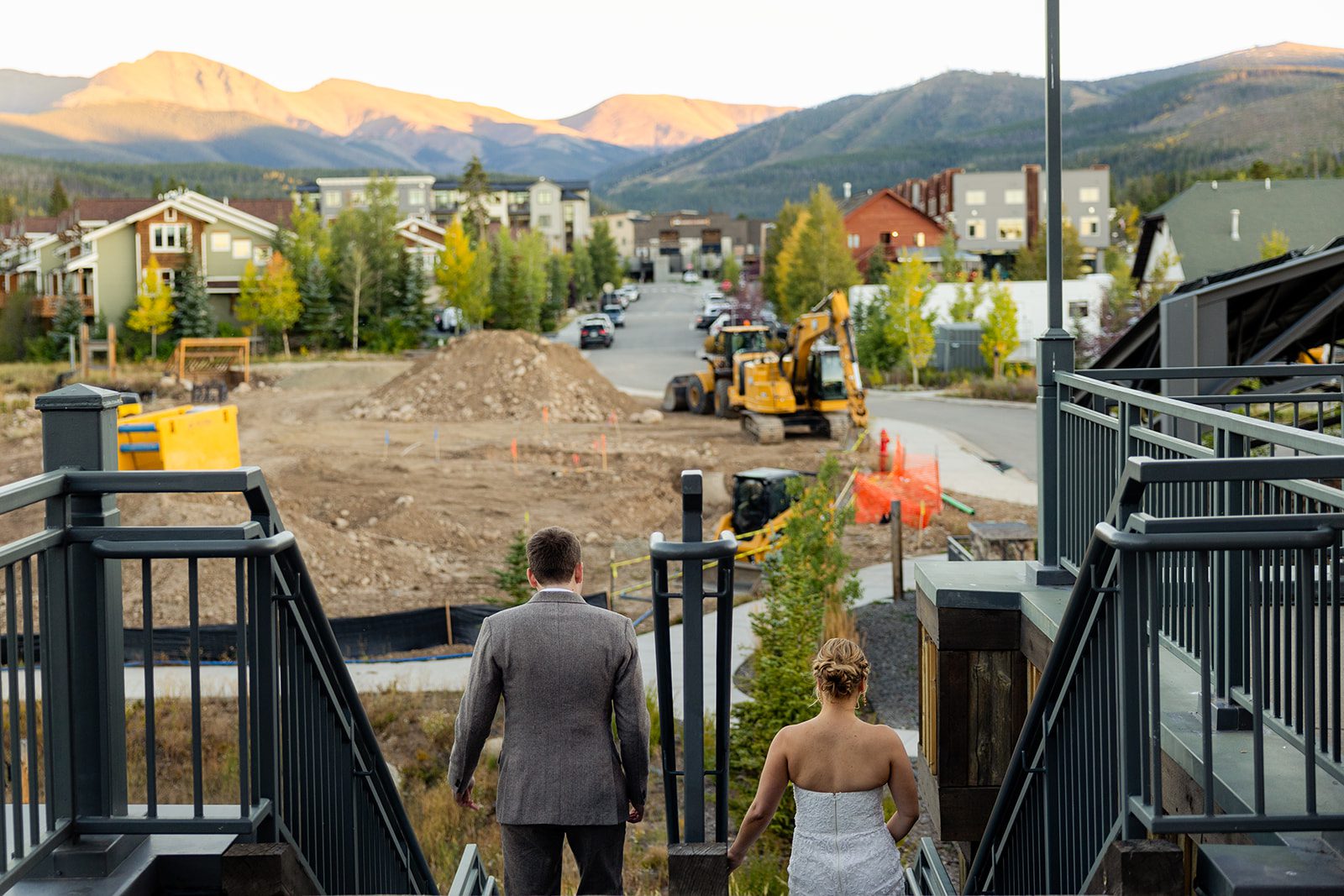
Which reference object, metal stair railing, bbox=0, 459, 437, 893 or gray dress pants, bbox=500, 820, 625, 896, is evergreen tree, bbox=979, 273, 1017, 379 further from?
metal stair railing, bbox=0, 459, 437, 893

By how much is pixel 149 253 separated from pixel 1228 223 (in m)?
53.4

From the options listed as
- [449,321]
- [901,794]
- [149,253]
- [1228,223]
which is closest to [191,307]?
[149,253]

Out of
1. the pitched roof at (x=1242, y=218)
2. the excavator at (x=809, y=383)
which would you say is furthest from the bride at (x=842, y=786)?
the excavator at (x=809, y=383)

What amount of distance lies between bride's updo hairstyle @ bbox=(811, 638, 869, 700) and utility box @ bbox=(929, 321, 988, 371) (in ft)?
179

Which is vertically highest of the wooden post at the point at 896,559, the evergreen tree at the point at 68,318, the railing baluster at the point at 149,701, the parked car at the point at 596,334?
the evergreen tree at the point at 68,318

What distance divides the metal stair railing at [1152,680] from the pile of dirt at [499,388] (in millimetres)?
39405

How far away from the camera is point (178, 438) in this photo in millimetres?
27891

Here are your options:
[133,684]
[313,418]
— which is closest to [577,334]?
[313,418]

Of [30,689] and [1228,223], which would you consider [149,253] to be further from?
[30,689]

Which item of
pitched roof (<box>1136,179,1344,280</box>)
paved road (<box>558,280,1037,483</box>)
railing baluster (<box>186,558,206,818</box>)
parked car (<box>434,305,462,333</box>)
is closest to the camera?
railing baluster (<box>186,558,206,818</box>)

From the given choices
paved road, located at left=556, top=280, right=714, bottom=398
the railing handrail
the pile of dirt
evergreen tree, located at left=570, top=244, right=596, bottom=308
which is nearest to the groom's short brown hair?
the railing handrail

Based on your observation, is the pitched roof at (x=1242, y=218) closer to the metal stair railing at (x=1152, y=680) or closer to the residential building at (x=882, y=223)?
the metal stair railing at (x=1152, y=680)

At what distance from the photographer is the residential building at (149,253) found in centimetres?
7350

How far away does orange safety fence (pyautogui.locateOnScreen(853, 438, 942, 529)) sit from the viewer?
959 inches
